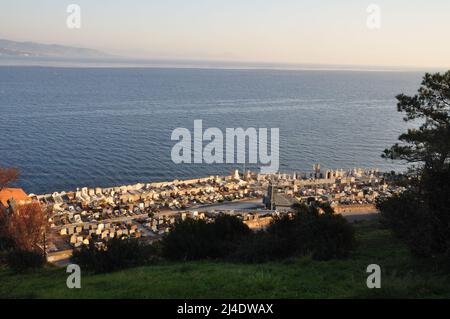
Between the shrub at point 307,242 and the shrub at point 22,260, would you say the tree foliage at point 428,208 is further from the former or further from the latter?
the shrub at point 22,260

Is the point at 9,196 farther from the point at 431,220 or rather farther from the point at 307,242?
the point at 431,220

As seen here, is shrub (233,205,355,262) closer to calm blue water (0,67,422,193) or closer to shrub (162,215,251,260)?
shrub (162,215,251,260)

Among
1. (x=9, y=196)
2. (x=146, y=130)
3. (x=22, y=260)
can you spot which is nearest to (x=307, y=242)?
(x=22, y=260)

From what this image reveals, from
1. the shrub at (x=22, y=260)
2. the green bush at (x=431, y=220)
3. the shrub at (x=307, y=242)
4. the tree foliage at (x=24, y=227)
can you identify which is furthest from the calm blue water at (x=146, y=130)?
the green bush at (x=431, y=220)

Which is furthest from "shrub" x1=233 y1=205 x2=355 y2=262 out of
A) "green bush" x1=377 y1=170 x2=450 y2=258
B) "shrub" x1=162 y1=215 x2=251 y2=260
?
"green bush" x1=377 y1=170 x2=450 y2=258

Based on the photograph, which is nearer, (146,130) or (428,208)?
(428,208)

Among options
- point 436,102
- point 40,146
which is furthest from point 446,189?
point 40,146
